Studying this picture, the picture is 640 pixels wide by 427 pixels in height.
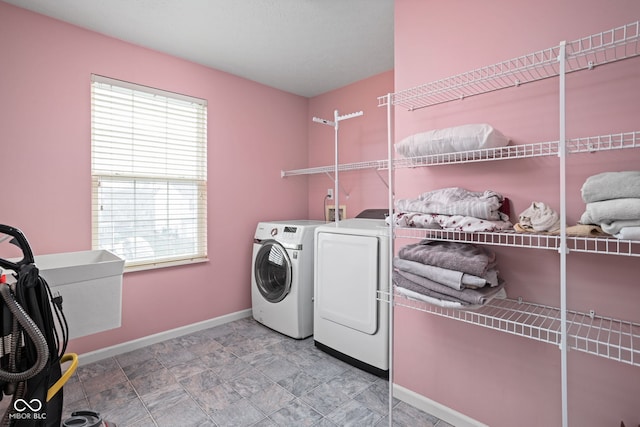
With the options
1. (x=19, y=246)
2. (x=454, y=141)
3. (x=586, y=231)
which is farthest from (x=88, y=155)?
(x=586, y=231)

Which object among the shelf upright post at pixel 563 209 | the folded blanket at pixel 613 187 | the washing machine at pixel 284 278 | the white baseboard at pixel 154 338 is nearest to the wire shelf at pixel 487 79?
the shelf upright post at pixel 563 209

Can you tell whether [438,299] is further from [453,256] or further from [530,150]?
[530,150]

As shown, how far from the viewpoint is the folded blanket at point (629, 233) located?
94cm

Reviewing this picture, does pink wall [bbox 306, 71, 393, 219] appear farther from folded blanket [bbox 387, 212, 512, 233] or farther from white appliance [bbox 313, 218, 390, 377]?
folded blanket [bbox 387, 212, 512, 233]

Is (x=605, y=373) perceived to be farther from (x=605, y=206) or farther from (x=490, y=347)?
(x=605, y=206)

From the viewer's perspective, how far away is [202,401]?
1.86 metres

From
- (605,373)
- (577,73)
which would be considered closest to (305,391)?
(605,373)

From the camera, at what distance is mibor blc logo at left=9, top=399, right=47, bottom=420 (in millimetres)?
1016

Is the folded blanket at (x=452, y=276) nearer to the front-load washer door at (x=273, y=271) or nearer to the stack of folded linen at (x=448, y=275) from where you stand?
the stack of folded linen at (x=448, y=275)

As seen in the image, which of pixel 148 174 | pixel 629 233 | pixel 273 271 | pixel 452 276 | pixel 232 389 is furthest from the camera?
pixel 273 271

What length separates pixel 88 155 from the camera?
226cm

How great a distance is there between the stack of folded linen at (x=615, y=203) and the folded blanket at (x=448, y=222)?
30cm

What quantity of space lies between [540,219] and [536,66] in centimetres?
59

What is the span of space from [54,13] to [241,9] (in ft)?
3.99
